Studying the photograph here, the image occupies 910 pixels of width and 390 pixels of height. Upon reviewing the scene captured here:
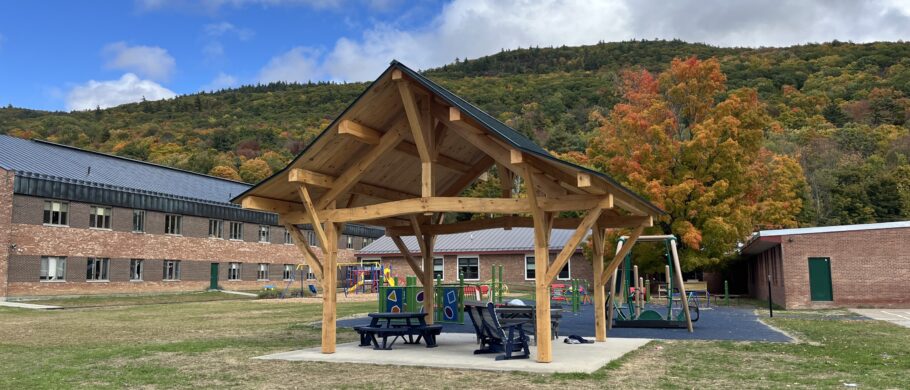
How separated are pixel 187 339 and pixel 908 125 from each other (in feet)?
222

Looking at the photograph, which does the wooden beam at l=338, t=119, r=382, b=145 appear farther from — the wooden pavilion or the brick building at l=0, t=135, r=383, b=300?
the brick building at l=0, t=135, r=383, b=300

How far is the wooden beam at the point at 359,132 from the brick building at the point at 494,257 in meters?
29.7

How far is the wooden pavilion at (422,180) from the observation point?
1041 cm

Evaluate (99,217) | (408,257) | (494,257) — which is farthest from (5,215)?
(408,257)

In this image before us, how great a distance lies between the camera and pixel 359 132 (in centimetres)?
1144

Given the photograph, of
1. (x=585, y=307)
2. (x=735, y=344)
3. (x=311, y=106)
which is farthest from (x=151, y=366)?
(x=311, y=106)

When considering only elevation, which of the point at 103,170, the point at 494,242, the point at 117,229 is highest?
the point at 103,170

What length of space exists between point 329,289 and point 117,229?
32.4 metres

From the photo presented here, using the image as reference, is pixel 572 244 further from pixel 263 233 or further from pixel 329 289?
pixel 263 233

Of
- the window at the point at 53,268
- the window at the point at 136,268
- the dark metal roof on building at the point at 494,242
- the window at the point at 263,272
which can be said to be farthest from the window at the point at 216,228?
the dark metal roof on building at the point at 494,242

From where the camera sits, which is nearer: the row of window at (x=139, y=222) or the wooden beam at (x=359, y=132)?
the wooden beam at (x=359, y=132)

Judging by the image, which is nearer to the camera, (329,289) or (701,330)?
(329,289)

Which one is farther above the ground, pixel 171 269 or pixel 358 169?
pixel 358 169

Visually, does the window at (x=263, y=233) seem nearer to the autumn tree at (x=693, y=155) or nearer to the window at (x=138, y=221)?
the window at (x=138, y=221)
